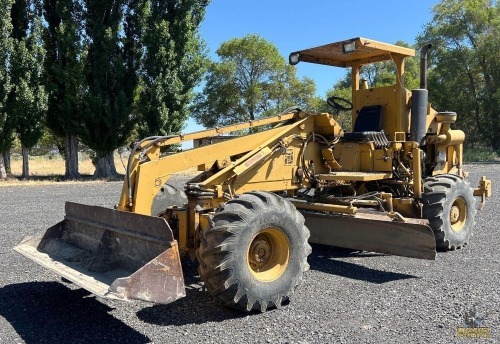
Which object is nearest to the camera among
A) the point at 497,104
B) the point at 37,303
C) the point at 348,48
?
the point at 37,303

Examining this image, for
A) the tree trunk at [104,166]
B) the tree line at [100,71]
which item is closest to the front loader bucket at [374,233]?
the tree line at [100,71]

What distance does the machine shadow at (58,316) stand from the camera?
4188mm

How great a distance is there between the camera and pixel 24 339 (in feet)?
13.6

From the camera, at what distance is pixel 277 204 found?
4.93 metres

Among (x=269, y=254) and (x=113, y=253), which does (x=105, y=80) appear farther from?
(x=269, y=254)

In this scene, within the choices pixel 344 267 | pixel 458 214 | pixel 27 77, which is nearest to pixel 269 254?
pixel 344 267

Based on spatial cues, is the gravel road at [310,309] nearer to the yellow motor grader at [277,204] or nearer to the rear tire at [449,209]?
the yellow motor grader at [277,204]

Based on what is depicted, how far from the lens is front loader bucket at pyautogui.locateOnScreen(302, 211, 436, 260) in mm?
5957

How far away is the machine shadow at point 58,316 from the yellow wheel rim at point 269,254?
1.32 meters

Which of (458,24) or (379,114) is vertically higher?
(458,24)

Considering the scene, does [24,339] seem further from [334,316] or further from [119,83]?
[119,83]

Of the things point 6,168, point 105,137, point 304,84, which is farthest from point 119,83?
point 304,84

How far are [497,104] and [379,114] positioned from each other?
33219mm

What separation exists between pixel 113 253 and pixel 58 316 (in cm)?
78
